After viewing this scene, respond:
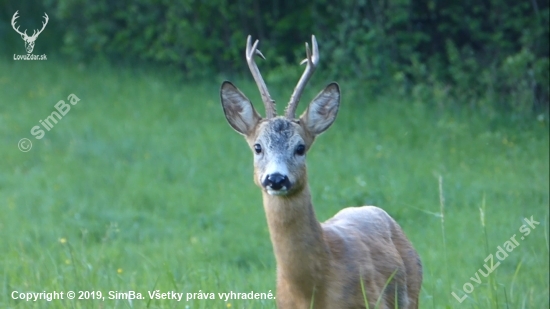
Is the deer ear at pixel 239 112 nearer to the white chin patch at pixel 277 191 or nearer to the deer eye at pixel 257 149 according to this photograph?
the deer eye at pixel 257 149

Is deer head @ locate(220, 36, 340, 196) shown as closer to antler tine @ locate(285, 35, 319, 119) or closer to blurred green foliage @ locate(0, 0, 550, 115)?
antler tine @ locate(285, 35, 319, 119)

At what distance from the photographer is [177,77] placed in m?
17.5

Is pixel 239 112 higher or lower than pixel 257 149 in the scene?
higher

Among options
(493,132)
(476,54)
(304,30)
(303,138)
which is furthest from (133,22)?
(303,138)

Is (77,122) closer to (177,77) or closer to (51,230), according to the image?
(177,77)

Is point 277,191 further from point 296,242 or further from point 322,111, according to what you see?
point 322,111

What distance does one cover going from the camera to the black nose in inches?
187

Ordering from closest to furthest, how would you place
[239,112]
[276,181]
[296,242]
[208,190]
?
[276,181] < [296,242] < [239,112] < [208,190]

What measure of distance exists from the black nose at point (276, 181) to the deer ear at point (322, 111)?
0.67 m

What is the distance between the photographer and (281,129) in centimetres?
516

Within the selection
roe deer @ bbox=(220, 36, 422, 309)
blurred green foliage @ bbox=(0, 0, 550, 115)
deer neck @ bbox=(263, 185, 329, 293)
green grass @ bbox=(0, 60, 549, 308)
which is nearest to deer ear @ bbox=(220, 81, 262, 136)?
roe deer @ bbox=(220, 36, 422, 309)

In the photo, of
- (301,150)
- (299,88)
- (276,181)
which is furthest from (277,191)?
(299,88)

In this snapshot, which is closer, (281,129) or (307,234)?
(307,234)

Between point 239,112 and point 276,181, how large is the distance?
0.84m
